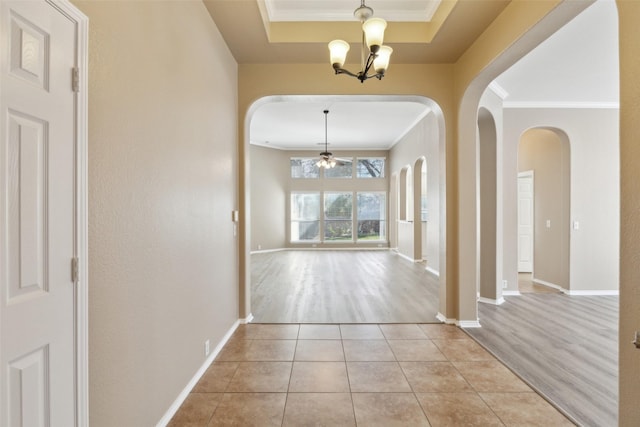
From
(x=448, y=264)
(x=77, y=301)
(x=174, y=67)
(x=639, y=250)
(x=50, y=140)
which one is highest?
(x=174, y=67)

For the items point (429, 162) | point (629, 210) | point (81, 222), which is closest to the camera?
point (81, 222)

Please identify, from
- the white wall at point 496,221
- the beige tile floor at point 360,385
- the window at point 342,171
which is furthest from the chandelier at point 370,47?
the window at point 342,171

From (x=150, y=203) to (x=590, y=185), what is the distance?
20.4 feet

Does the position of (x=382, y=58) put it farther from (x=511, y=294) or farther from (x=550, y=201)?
(x=550, y=201)

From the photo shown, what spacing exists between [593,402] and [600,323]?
6.67 ft

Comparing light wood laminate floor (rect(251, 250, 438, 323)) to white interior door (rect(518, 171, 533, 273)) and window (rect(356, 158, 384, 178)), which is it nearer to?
white interior door (rect(518, 171, 533, 273))

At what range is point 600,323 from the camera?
371 cm

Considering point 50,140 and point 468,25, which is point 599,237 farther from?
point 50,140

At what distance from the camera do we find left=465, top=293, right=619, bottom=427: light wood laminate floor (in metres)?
2.25

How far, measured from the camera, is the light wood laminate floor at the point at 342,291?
396 centimetres

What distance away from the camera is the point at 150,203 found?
5.91 ft

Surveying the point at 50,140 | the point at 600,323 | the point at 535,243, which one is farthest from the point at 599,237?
the point at 50,140

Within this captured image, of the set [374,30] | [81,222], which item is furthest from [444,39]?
[81,222]

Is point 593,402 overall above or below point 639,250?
below
